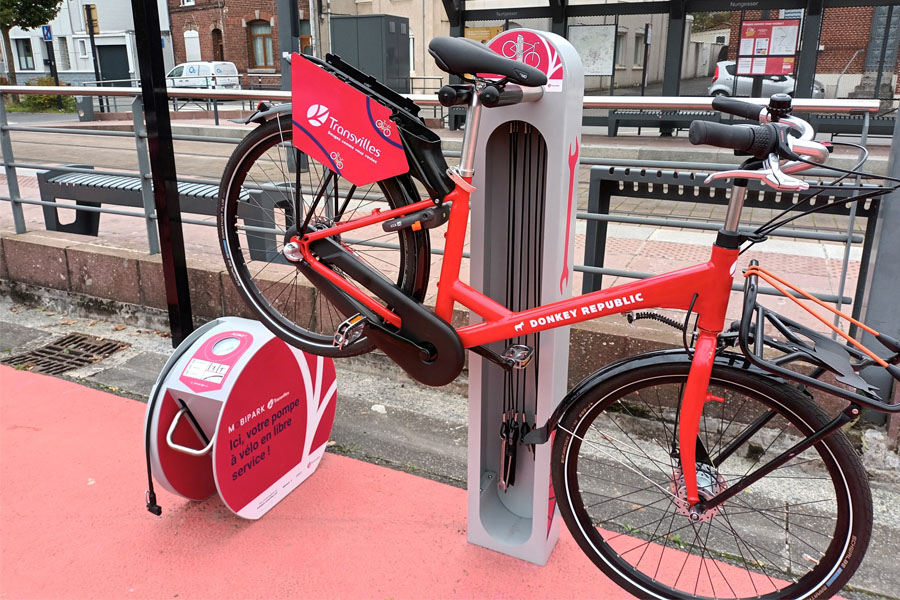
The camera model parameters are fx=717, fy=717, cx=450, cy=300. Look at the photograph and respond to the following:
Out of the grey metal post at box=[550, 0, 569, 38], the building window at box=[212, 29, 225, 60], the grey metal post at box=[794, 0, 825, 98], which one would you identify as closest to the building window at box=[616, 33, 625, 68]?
the grey metal post at box=[550, 0, 569, 38]

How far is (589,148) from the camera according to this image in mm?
11953

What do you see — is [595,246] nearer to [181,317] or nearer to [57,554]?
[181,317]

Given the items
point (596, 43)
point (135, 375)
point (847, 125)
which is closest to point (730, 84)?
point (596, 43)

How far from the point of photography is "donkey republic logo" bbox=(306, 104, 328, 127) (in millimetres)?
2277

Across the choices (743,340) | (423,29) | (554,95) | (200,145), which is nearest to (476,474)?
(743,340)

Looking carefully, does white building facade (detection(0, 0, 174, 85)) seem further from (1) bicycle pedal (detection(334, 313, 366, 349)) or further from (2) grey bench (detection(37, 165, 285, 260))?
(1) bicycle pedal (detection(334, 313, 366, 349))

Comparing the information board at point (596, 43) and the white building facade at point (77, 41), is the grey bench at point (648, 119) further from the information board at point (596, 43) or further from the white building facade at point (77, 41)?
the white building facade at point (77, 41)

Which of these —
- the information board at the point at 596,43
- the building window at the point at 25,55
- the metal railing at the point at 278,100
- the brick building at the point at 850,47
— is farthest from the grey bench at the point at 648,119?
the building window at the point at 25,55

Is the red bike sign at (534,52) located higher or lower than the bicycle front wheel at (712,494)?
higher

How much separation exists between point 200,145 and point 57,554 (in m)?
12.9

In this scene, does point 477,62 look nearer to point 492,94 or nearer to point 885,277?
point 492,94

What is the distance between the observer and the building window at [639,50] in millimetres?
15973

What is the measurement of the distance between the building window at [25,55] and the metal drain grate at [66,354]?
44834 mm

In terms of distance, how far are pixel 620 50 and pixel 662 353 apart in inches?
577
